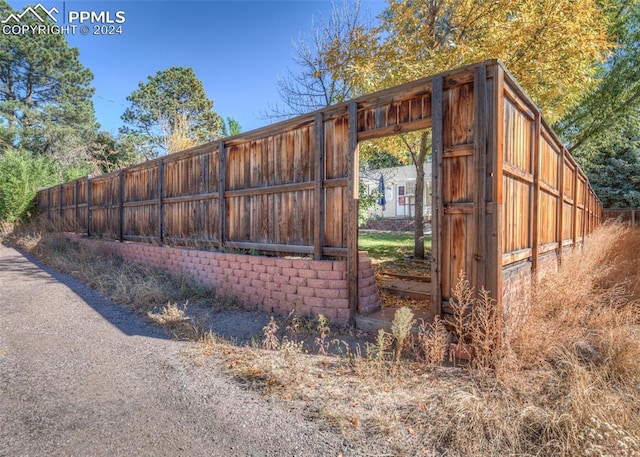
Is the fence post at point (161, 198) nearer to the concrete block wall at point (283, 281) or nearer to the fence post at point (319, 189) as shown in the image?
the concrete block wall at point (283, 281)

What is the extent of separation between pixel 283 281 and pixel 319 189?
1.47 m

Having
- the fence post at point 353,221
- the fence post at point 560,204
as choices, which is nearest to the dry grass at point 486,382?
the fence post at point 353,221

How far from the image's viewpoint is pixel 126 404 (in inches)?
98.4

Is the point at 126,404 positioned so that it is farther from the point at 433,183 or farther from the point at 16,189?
the point at 16,189

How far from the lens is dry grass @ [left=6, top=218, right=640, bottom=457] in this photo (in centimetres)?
201

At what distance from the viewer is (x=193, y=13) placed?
948 cm

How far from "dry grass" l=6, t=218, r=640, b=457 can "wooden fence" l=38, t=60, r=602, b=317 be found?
0.53 meters

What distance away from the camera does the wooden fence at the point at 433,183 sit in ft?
10.6

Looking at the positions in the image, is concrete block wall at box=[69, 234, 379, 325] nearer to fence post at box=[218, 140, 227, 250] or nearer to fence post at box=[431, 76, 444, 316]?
fence post at box=[218, 140, 227, 250]

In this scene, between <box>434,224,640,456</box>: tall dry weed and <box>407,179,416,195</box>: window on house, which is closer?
<box>434,224,640,456</box>: tall dry weed

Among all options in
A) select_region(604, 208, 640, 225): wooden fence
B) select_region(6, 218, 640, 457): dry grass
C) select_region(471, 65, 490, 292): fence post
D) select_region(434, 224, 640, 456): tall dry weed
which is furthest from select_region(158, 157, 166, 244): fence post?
select_region(604, 208, 640, 225): wooden fence

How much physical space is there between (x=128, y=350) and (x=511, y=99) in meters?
5.27

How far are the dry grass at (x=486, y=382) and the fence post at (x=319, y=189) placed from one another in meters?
1.21

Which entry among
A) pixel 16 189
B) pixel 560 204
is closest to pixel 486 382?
pixel 560 204
